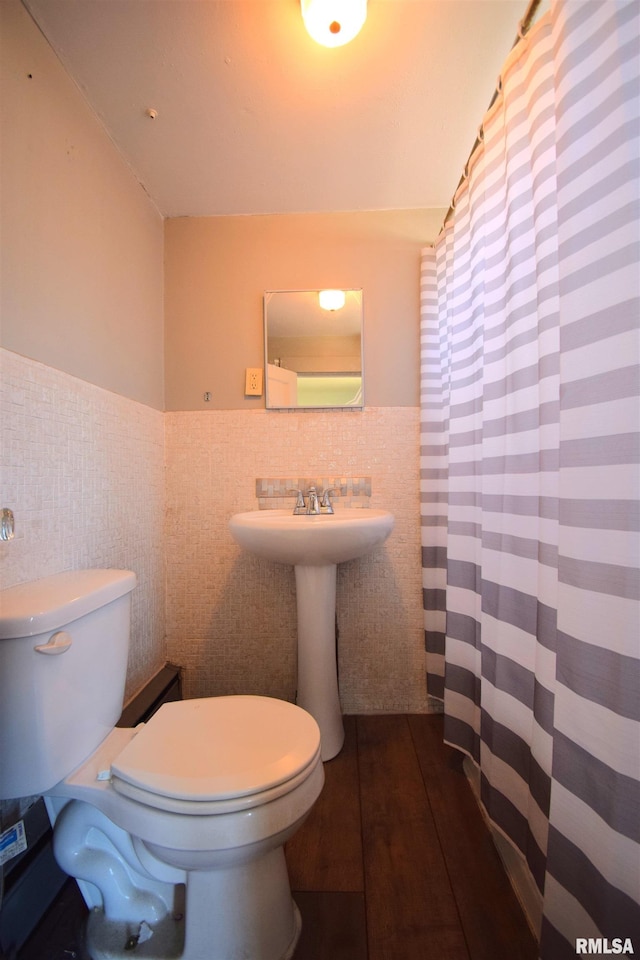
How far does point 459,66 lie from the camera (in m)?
0.94

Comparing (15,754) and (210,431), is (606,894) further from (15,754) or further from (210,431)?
(210,431)

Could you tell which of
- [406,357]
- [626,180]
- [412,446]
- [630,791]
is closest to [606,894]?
[630,791]

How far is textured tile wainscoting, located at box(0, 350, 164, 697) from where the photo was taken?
0.76m

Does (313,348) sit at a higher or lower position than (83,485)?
higher

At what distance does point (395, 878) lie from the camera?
815 mm

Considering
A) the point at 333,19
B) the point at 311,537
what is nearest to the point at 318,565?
the point at 311,537

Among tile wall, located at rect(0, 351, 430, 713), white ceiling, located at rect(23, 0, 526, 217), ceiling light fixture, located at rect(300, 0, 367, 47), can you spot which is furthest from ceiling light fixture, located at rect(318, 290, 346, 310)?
ceiling light fixture, located at rect(300, 0, 367, 47)

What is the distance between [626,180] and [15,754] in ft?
4.34

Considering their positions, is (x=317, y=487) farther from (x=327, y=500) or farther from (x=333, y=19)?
(x=333, y=19)

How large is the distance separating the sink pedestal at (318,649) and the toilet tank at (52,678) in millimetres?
583

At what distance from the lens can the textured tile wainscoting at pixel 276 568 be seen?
1394 millimetres

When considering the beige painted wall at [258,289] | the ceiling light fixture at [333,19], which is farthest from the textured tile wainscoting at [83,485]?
the ceiling light fixture at [333,19]

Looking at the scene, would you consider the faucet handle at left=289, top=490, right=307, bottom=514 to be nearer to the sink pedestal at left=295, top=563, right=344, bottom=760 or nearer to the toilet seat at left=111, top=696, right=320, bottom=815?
Result: the sink pedestal at left=295, top=563, right=344, bottom=760

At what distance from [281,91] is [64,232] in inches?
28.6
